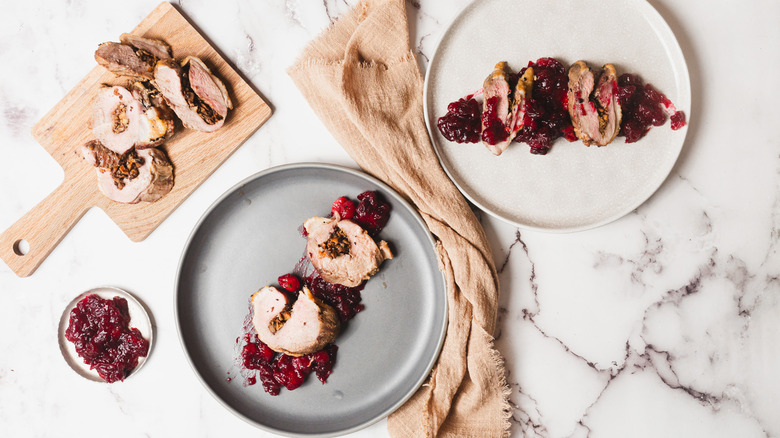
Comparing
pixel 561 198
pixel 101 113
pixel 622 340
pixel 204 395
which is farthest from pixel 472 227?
pixel 101 113

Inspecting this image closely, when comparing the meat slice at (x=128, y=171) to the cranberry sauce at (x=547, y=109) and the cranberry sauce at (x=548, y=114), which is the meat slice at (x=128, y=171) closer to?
the cranberry sauce at (x=548, y=114)

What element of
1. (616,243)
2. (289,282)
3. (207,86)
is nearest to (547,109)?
(616,243)

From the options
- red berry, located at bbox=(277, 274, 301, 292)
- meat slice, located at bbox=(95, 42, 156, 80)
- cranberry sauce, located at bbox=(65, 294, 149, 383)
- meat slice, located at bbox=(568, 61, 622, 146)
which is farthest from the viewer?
cranberry sauce, located at bbox=(65, 294, 149, 383)

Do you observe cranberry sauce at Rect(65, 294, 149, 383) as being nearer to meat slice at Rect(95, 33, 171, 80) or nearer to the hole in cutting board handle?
the hole in cutting board handle

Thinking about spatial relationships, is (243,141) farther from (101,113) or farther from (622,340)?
(622,340)

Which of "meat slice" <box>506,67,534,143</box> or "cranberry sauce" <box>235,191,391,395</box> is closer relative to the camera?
"meat slice" <box>506,67,534,143</box>

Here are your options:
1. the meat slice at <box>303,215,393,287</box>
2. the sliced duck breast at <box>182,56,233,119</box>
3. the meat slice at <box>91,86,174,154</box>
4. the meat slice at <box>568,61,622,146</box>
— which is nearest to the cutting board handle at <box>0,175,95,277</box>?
the meat slice at <box>91,86,174,154</box>

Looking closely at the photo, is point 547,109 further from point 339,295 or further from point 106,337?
point 106,337
